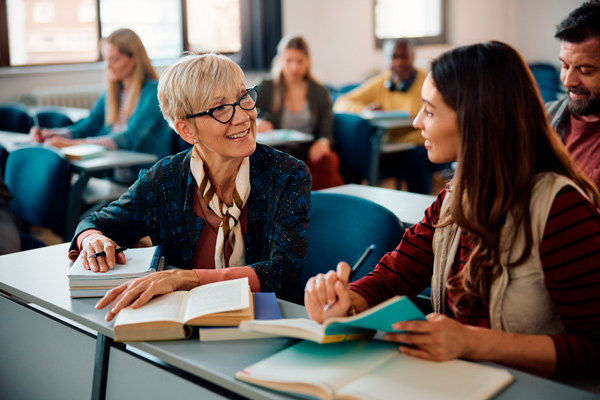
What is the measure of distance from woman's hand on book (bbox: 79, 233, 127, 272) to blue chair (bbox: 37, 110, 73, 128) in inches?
126

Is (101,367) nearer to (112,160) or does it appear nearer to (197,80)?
(197,80)

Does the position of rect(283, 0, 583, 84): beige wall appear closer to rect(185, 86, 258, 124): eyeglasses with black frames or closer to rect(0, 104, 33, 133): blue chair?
rect(0, 104, 33, 133): blue chair

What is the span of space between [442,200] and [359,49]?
6.99 metres

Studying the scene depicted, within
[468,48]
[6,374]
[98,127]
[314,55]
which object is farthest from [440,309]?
[314,55]

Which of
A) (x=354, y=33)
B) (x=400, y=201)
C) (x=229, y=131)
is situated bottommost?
(x=400, y=201)

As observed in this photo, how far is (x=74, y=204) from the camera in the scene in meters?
3.04

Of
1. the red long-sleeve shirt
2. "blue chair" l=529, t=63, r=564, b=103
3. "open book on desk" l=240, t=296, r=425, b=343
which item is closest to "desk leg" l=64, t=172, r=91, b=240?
"open book on desk" l=240, t=296, r=425, b=343

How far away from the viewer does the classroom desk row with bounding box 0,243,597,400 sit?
3.44 feet

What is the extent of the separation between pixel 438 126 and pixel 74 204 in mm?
2267

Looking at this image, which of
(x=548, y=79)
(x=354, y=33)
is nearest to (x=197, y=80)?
(x=354, y=33)

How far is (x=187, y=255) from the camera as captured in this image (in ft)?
5.56

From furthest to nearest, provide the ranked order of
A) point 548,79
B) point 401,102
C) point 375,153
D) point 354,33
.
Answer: point 354,33, point 548,79, point 401,102, point 375,153

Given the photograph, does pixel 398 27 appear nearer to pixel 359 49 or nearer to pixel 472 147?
pixel 359 49

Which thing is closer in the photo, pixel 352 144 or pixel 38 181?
pixel 38 181
